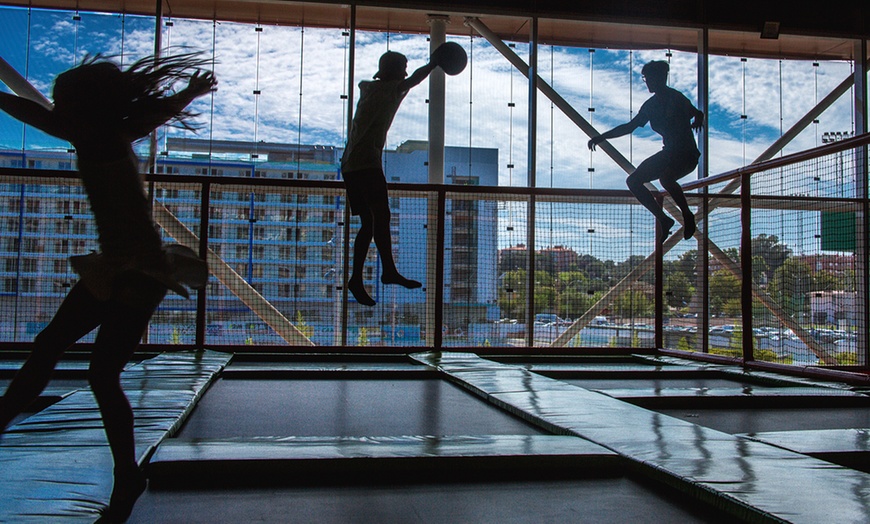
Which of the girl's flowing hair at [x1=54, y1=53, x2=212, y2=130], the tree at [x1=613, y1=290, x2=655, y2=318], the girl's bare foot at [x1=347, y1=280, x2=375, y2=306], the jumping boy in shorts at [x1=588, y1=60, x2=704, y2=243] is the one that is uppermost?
the jumping boy in shorts at [x1=588, y1=60, x2=704, y2=243]

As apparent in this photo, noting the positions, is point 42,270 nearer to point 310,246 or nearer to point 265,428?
point 310,246

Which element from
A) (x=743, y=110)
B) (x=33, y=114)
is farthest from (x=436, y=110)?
(x=33, y=114)

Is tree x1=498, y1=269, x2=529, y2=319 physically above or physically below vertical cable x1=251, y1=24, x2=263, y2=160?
below

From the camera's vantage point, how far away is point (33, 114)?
1562 mm

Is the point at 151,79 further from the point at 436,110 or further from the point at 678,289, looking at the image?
the point at 436,110

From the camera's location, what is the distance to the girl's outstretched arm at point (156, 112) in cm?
164

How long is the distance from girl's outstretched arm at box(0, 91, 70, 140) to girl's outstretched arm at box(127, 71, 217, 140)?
142 millimetres

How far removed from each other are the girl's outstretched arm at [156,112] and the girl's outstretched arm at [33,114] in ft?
0.47

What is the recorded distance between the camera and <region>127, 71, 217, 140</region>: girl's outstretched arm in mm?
1636

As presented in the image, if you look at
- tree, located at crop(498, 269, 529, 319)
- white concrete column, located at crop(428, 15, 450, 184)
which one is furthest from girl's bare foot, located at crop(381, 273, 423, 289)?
white concrete column, located at crop(428, 15, 450, 184)

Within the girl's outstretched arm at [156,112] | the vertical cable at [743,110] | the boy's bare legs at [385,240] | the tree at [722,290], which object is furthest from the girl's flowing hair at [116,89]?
the vertical cable at [743,110]

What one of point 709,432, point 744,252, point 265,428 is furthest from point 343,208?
point 709,432

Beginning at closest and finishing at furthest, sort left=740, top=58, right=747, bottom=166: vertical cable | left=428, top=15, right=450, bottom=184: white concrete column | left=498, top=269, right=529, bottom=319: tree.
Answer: left=498, top=269, right=529, bottom=319: tree, left=428, top=15, right=450, bottom=184: white concrete column, left=740, top=58, right=747, bottom=166: vertical cable

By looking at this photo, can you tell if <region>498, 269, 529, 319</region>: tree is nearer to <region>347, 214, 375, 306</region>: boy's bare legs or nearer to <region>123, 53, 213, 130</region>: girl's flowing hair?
<region>347, 214, 375, 306</region>: boy's bare legs
